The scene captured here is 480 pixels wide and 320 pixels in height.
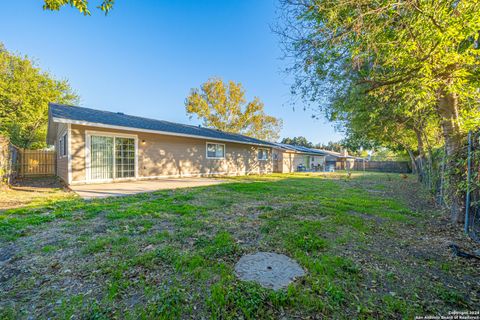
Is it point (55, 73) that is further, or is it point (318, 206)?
point (55, 73)

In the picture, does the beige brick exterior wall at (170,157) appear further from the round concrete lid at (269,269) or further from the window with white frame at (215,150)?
the round concrete lid at (269,269)

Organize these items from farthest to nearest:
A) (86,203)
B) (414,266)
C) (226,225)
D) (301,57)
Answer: (86,203) < (301,57) < (226,225) < (414,266)

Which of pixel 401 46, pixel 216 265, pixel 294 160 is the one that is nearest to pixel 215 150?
pixel 401 46

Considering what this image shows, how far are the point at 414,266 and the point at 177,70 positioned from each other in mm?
19874

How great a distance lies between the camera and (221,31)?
44.9 feet

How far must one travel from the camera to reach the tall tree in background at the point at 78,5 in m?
3.03

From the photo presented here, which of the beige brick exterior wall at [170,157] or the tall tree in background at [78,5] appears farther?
the beige brick exterior wall at [170,157]

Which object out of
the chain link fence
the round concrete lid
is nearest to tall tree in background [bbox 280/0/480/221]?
the chain link fence

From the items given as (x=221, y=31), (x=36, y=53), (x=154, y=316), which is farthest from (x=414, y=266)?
(x=36, y=53)

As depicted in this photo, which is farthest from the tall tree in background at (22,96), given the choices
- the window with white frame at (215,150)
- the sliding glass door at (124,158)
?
the window with white frame at (215,150)

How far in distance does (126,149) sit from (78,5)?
7083 mm

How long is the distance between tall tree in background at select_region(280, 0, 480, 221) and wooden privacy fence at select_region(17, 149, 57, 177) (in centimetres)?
1527

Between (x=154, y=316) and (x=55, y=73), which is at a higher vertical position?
(x=55, y=73)

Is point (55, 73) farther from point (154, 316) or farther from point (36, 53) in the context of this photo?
point (154, 316)
